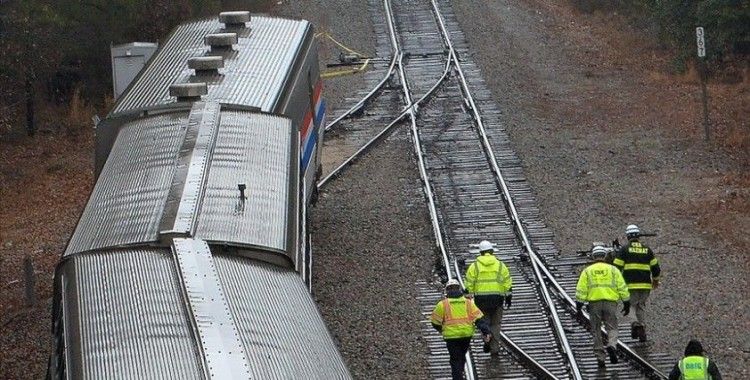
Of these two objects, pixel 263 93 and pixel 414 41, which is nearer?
pixel 263 93

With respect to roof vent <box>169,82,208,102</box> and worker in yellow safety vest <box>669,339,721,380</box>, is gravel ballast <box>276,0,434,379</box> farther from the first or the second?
worker in yellow safety vest <box>669,339,721,380</box>

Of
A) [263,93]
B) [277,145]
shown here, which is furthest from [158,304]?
[263,93]

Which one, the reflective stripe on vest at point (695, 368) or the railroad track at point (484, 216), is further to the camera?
the railroad track at point (484, 216)

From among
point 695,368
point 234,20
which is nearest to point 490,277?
point 695,368

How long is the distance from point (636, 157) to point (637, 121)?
2.64 meters

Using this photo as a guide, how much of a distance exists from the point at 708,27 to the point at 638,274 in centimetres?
1582

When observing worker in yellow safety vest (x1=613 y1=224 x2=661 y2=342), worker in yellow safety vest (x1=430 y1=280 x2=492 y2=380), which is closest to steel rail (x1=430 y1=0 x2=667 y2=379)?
worker in yellow safety vest (x1=613 y1=224 x2=661 y2=342)

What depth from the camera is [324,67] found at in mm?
32094

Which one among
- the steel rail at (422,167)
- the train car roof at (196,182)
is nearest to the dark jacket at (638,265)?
the steel rail at (422,167)

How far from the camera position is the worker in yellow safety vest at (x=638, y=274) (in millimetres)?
15086

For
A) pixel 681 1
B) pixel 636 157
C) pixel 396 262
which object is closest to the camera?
pixel 396 262

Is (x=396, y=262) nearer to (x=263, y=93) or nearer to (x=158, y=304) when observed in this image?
(x=263, y=93)

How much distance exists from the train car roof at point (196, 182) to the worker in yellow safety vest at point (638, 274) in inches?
160

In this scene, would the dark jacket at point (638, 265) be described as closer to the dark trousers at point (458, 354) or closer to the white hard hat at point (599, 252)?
the white hard hat at point (599, 252)
